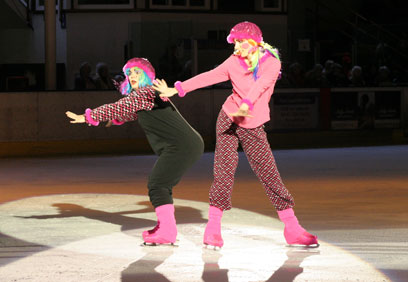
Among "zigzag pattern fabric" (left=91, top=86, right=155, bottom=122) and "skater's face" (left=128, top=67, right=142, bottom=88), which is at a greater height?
"skater's face" (left=128, top=67, right=142, bottom=88)

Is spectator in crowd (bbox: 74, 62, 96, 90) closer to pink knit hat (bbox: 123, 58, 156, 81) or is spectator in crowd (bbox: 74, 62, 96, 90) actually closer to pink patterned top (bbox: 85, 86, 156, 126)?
pink knit hat (bbox: 123, 58, 156, 81)

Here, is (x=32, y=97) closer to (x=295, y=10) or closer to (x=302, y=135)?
(x=302, y=135)

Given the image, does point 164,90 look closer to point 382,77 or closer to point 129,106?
point 129,106

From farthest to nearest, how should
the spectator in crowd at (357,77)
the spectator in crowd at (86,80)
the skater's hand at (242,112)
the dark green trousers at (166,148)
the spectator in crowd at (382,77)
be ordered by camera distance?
the spectator in crowd at (382,77) < the spectator in crowd at (357,77) < the spectator in crowd at (86,80) < the dark green trousers at (166,148) < the skater's hand at (242,112)

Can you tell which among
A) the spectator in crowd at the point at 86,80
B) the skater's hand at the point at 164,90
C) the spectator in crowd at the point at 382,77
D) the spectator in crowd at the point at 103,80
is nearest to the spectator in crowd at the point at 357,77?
the spectator in crowd at the point at 382,77

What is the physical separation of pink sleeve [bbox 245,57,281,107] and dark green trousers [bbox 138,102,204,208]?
759 millimetres

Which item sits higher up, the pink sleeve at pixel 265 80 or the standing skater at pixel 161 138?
the pink sleeve at pixel 265 80

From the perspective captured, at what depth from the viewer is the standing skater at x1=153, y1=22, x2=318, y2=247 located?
8.08 m

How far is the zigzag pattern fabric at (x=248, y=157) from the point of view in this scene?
26.6ft

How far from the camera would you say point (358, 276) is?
23.3ft

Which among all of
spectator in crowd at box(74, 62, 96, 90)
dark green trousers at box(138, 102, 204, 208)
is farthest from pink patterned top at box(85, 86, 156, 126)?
spectator in crowd at box(74, 62, 96, 90)

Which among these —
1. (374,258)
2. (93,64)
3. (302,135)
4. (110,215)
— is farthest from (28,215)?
(93,64)

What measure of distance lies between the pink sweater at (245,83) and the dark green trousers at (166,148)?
1.16ft

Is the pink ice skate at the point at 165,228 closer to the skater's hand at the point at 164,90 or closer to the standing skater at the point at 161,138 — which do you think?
the standing skater at the point at 161,138
